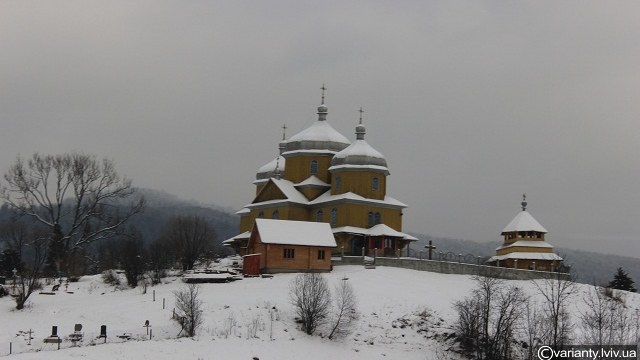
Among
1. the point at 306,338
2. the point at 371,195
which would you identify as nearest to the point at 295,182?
the point at 371,195

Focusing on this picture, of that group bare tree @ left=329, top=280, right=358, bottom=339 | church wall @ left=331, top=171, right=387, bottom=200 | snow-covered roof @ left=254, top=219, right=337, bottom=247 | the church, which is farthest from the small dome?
bare tree @ left=329, top=280, right=358, bottom=339

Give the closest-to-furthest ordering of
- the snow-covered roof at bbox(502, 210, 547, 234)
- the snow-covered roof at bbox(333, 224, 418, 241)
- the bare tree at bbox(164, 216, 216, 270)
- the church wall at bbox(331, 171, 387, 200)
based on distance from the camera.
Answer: the bare tree at bbox(164, 216, 216, 270) → the snow-covered roof at bbox(333, 224, 418, 241) → the snow-covered roof at bbox(502, 210, 547, 234) → the church wall at bbox(331, 171, 387, 200)

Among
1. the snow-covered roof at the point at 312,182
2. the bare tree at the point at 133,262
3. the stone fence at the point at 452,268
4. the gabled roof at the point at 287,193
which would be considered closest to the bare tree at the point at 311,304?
the stone fence at the point at 452,268

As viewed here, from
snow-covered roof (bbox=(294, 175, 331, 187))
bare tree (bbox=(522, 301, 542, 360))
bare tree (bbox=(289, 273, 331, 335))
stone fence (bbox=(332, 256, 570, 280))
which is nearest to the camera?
bare tree (bbox=(522, 301, 542, 360))

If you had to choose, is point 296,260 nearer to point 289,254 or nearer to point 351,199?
point 289,254

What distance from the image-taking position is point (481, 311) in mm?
41156

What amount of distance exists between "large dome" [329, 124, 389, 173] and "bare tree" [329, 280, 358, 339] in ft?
59.6

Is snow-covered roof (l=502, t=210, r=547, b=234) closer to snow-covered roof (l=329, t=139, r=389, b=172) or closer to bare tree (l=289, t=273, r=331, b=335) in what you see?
snow-covered roof (l=329, t=139, r=389, b=172)

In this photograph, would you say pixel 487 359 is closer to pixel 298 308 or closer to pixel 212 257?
pixel 298 308

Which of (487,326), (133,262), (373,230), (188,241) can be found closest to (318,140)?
(373,230)

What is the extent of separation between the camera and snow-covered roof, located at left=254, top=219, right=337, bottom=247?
52312 mm

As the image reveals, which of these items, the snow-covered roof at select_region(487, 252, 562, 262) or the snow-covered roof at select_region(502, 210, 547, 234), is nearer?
the snow-covered roof at select_region(487, 252, 562, 262)

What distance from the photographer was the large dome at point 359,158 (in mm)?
61375

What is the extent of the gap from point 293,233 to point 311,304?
12404 mm
